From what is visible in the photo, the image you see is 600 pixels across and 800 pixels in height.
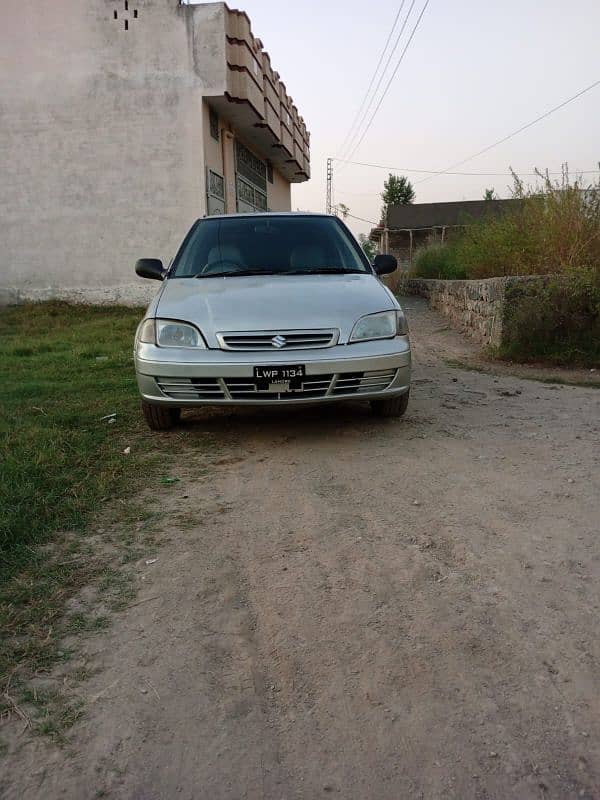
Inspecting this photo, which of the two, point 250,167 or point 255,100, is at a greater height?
point 255,100

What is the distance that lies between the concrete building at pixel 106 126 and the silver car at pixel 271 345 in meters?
11.6

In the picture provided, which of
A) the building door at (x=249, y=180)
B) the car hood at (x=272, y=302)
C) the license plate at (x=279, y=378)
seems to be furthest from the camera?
the building door at (x=249, y=180)

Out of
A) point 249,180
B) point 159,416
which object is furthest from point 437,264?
point 159,416

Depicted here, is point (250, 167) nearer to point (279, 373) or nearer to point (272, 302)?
point (272, 302)

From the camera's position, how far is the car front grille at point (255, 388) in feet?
14.8

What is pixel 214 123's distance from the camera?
1711 centimetres

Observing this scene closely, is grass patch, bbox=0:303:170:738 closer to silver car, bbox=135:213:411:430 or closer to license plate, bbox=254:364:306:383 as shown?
silver car, bbox=135:213:411:430

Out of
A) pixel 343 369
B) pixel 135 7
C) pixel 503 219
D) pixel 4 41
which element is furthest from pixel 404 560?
pixel 4 41

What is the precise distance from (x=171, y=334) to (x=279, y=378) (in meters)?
0.83

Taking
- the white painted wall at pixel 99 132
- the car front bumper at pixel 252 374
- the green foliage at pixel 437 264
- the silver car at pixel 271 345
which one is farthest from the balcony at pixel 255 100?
the car front bumper at pixel 252 374

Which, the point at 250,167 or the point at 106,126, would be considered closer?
the point at 106,126

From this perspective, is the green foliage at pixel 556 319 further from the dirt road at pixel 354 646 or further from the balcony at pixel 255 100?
the balcony at pixel 255 100

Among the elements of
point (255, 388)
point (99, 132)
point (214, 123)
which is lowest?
point (255, 388)

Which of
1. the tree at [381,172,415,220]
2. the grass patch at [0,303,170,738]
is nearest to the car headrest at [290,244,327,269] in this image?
the grass patch at [0,303,170,738]
